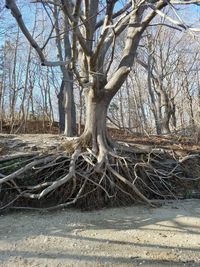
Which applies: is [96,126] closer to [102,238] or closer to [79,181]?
[79,181]

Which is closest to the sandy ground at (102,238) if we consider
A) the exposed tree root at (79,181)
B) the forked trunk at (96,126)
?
the exposed tree root at (79,181)

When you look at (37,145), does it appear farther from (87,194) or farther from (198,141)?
(198,141)

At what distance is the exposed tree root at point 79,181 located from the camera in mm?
5594

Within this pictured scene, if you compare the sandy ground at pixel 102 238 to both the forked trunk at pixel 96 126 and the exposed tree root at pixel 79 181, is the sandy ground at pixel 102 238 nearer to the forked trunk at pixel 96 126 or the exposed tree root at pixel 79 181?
the exposed tree root at pixel 79 181

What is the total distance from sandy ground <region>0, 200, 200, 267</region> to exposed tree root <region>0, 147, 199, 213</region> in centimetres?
24

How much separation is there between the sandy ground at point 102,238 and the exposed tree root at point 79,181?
0.24 metres

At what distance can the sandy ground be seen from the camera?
12.9 feet

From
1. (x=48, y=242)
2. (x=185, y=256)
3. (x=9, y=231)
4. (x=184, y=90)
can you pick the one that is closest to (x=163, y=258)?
(x=185, y=256)

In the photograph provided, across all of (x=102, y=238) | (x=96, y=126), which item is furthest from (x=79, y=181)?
(x=102, y=238)

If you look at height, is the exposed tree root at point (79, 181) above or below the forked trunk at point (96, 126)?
below

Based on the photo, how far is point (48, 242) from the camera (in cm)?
434

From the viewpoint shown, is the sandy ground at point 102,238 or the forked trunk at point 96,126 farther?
the forked trunk at point 96,126

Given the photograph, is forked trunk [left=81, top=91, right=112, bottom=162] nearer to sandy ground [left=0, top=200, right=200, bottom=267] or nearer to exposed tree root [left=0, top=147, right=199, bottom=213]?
exposed tree root [left=0, top=147, right=199, bottom=213]

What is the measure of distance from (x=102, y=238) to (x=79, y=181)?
59.7 inches
